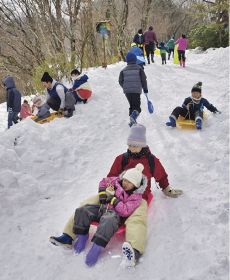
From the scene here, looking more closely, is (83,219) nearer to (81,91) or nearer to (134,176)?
(134,176)

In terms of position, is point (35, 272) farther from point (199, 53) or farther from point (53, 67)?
point (199, 53)

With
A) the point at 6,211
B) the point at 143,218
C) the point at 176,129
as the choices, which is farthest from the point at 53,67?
the point at 143,218

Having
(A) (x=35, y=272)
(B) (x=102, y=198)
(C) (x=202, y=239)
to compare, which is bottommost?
(A) (x=35, y=272)

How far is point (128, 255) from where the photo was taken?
3.49 metres

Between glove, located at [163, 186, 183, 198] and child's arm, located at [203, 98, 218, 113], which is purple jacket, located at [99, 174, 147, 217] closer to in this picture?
glove, located at [163, 186, 183, 198]

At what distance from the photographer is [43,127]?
7.05 m

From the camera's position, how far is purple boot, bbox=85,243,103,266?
Answer: 362cm

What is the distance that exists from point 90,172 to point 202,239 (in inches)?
106

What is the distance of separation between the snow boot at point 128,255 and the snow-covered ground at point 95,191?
7 cm

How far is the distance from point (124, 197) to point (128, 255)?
75 centimetres

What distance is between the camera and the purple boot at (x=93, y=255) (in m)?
3.62

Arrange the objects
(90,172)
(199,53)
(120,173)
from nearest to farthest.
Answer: (120,173) → (90,172) → (199,53)

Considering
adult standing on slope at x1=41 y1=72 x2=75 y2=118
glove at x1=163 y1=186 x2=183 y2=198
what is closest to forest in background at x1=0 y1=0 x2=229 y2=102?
adult standing on slope at x1=41 y1=72 x2=75 y2=118

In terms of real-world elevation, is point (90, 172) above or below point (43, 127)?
below
